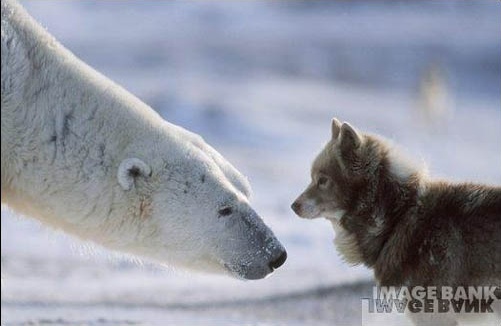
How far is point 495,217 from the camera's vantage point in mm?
4359

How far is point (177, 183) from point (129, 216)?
300mm

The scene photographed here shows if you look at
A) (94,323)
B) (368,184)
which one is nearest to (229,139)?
(94,323)

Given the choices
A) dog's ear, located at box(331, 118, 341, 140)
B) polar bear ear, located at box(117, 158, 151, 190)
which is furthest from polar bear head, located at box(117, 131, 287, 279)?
dog's ear, located at box(331, 118, 341, 140)

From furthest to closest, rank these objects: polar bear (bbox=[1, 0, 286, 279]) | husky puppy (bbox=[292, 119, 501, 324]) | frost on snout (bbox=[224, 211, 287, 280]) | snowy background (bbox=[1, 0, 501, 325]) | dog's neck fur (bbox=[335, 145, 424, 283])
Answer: snowy background (bbox=[1, 0, 501, 325])
frost on snout (bbox=[224, 211, 287, 280])
dog's neck fur (bbox=[335, 145, 424, 283])
polar bear (bbox=[1, 0, 286, 279])
husky puppy (bbox=[292, 119, 501, 324])

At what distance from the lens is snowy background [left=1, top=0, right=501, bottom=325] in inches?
332

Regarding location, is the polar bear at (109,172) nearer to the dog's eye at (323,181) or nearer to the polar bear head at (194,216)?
the polar bear head at (194,216)

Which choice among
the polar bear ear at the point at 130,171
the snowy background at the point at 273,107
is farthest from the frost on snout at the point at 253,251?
the snowy background at the point at 273,107

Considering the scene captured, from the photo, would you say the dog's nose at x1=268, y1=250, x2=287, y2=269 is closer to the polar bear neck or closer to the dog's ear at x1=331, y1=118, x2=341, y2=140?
the dog's ear at x1=331, y1=118, x2=341, y2=140

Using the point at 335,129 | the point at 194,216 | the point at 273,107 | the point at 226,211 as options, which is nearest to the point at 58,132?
the point at 194,216

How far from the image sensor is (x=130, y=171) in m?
4.54

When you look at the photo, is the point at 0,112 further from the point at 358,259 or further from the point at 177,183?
the point at 358,259

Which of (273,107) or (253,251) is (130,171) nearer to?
(253,251)

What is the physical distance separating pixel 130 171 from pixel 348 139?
3.74 ft

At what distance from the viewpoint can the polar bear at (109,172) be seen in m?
4.45
